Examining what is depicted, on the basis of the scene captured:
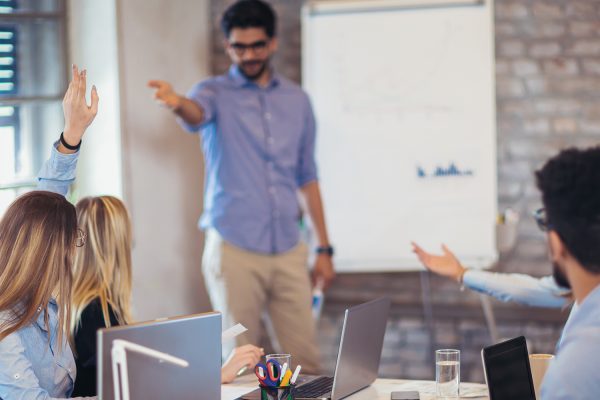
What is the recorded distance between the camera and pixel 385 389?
261 cm

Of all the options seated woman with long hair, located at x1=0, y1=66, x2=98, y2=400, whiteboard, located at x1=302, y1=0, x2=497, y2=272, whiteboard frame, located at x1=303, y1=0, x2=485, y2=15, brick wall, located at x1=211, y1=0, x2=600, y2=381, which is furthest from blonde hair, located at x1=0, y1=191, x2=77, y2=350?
brick wall, located at x1=211, y1=0, x2=600, y2=381

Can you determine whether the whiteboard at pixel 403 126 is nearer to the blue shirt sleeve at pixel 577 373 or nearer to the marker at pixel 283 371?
the marker at pixel 283 371

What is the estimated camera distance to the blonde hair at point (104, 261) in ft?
8.82

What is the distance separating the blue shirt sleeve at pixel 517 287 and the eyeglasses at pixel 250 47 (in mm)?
1666

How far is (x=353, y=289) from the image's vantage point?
186 inches

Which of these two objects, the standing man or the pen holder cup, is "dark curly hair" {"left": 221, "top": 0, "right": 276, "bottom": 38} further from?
the pen holder cup

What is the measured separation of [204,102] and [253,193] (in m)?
0.46

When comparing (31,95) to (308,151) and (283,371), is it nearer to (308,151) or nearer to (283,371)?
(308,151)

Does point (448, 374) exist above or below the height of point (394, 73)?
below

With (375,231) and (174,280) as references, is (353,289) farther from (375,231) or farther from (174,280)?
(174,280)

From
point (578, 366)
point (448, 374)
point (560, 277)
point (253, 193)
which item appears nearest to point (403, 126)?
point (253, 193)

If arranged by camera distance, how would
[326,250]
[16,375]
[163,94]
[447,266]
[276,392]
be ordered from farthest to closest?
[326,250] < [163,94] < [447,266] < [276,392] < [16,375]

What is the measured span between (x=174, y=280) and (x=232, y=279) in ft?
2.07

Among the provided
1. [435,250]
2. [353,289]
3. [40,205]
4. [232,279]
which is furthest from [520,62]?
[40,205]
